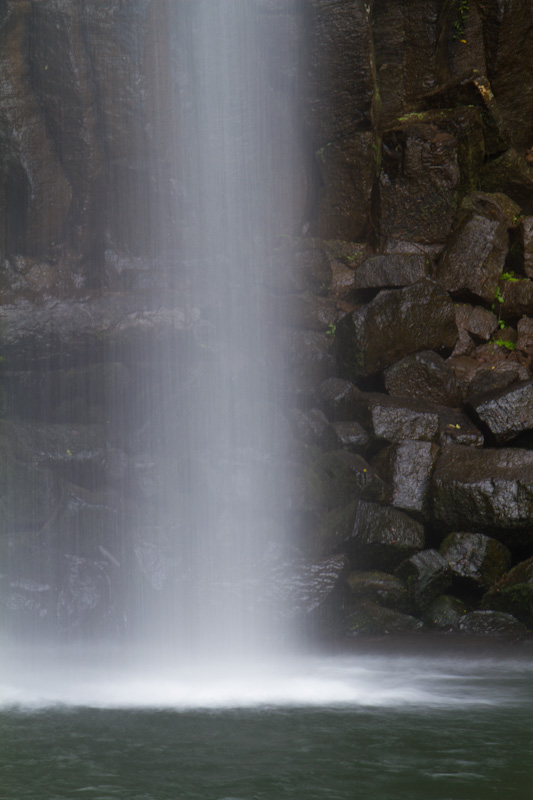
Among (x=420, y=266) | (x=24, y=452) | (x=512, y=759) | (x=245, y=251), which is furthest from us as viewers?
(x=245, y=251)

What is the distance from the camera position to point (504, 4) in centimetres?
1309

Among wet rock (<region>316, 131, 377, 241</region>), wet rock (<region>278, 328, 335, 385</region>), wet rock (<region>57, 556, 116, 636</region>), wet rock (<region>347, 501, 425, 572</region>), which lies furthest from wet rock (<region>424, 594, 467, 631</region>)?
wet rock (<region>316, 131, 377, 241</region>)

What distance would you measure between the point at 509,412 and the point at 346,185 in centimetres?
528

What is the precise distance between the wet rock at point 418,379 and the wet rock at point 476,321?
1.67m

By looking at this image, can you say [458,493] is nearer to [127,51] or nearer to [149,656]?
[149,656]

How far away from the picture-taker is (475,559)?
8.05m

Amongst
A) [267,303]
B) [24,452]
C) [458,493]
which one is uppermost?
[267,303]

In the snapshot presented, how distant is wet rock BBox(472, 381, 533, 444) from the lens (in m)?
9.41

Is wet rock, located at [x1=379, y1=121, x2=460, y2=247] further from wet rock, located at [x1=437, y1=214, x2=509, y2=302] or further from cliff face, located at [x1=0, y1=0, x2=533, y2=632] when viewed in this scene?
wet rock, located at [x1=437, y1=214, x2=509, y2=302]

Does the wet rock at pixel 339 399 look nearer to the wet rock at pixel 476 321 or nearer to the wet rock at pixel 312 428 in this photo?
the wet rock at pixel 312 428

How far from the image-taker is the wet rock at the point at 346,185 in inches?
488

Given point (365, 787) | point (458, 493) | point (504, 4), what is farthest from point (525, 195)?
point (365, 787)

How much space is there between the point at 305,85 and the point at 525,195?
4468mm

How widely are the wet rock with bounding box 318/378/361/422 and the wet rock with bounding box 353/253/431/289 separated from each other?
197 centimetres
